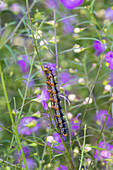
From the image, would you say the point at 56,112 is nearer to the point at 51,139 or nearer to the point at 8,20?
the point at 51,139

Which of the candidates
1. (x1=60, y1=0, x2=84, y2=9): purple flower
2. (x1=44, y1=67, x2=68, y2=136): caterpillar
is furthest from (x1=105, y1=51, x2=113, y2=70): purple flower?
(x1=60, y1=0, x2=84, y2=9): purple flower

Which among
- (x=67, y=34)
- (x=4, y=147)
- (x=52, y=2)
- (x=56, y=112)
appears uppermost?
(x=52, y=2)

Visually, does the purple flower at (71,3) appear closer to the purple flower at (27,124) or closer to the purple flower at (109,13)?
the purple flower at (109,13)

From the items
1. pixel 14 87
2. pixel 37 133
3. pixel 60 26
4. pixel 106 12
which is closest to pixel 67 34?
pixel 60 26

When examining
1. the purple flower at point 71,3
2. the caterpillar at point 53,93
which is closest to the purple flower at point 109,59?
the caterpillar at point 53,93

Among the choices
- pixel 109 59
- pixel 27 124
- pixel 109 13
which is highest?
pixel 109 13

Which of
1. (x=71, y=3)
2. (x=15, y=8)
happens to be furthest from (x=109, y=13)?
(x=15, y=8)

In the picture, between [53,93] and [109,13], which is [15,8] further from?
[53,93]

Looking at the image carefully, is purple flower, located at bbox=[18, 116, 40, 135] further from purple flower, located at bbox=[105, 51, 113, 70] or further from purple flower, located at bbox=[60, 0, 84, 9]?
purple flower, located at bbox=[60, 0, 84, 9]

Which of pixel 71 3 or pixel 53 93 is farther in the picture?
pixel 71 3

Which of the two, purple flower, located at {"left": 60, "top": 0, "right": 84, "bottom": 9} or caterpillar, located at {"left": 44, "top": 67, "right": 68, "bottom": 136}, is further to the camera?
purple flower, located at {"left": 60, "top": 0, "right": 84, "bottom": 9}

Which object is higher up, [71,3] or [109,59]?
[71,3]
